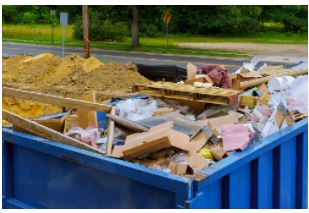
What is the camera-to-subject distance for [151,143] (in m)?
3.42

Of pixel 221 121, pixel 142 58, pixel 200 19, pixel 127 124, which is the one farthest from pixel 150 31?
pixel 127 124

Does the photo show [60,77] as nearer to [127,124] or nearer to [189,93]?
[189,93]

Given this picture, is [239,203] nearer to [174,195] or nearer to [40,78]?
[174,195]

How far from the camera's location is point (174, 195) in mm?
2906

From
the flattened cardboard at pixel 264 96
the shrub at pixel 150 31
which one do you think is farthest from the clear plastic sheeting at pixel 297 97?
the shrub at pixel 150 31

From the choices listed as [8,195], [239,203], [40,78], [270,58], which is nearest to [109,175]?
[239,203]

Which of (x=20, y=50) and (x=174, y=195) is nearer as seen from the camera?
(x=174, y=195)

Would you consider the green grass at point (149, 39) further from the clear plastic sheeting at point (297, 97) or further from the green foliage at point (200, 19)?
the clear plastic sheeting at point (297, 97)

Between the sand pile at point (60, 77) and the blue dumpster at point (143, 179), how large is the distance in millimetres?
6187

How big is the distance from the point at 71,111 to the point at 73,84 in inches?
318

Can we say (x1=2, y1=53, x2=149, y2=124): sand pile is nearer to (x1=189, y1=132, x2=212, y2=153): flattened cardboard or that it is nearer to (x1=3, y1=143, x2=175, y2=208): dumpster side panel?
(x1=3, y1=143, x2=175, y2=208): dumpster side panel

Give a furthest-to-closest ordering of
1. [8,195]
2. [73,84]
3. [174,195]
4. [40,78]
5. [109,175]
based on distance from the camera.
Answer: [40,78]
[73,84]
[8,195]
[109,175]
[174,195]

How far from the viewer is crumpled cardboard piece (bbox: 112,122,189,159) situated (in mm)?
3408

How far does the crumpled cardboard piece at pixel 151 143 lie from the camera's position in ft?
11.2
